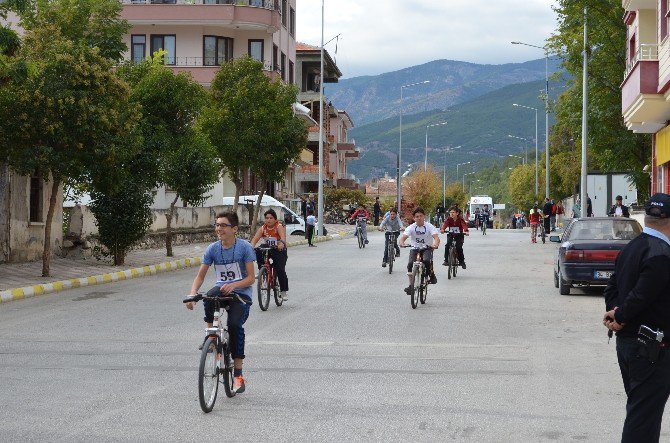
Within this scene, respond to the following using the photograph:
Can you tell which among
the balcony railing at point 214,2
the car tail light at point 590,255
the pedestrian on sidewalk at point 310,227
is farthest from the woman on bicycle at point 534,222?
the car tail light at point 590,255

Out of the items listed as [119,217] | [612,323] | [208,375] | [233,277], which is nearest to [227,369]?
[208,375]

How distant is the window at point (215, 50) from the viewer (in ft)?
206

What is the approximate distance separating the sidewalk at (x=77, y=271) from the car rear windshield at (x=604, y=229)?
1050cm

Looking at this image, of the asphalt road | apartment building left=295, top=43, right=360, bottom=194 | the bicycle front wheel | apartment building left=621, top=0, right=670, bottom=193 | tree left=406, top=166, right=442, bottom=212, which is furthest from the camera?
tree left=406, top=166, right=442, bottom=212

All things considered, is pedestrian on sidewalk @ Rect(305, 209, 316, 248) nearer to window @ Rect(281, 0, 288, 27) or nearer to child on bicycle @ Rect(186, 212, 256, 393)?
window @ Rect(281, 0, 288, 27)

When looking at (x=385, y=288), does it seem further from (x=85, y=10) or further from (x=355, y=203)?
(x=355, y=203)

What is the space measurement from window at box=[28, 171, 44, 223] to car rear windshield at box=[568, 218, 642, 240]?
14.7 m

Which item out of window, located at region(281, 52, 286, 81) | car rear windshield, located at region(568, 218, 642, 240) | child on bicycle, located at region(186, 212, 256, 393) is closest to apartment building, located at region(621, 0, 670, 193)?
car rear windshield, located at region(568, 218, 642, 240)

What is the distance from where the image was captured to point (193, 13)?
60969 mm

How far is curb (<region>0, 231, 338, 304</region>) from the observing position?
2029cm

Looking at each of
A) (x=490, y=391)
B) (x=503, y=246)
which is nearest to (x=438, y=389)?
(x=490, y=391)

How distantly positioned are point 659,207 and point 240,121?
125 ft

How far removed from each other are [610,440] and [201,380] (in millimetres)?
3193

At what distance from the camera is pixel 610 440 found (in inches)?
310
